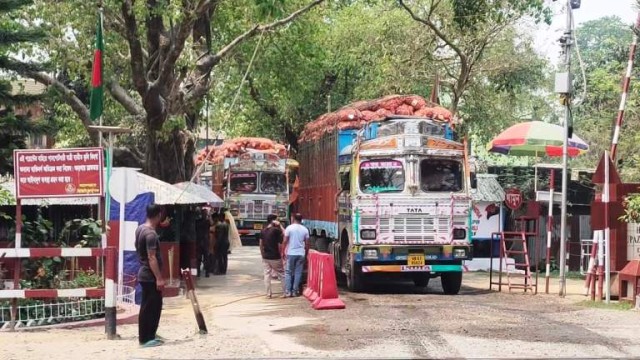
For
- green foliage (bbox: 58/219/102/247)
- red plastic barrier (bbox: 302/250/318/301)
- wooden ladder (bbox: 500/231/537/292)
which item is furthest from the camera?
wooden ladder (bbox: 500/231/537/292)

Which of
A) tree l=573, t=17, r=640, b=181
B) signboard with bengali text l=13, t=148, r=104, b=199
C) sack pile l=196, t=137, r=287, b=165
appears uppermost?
tree l=573, t=17, r=640, b=181

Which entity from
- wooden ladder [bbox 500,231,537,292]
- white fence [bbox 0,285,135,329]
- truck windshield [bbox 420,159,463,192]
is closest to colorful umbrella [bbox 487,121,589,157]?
wooden ladder [bbox 500,231,537,292]

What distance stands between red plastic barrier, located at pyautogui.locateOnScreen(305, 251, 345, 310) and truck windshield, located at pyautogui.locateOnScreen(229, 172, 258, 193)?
20245 mm

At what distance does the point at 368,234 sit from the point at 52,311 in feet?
21.9

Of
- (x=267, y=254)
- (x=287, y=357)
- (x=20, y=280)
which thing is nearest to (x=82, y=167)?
(x=20, y=280)

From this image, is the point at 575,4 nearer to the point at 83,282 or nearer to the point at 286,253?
the point at 286,253

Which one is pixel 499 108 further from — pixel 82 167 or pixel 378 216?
pixel 82 167

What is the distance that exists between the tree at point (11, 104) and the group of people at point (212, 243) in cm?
672

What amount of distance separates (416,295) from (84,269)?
6.68 metres

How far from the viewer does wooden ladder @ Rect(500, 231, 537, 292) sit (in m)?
19.0

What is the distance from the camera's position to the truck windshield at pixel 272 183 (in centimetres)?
3681

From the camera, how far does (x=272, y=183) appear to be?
121 ft

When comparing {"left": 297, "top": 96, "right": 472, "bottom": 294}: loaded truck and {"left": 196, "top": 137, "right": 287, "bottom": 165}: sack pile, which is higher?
{"left": 196, "top": 137, "right": 287, "bottom": 165}: sack pile

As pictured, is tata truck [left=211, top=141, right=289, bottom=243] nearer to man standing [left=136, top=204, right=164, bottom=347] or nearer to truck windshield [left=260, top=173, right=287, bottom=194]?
truck windshield [left=260, top=173, right=287, bottom=194]
